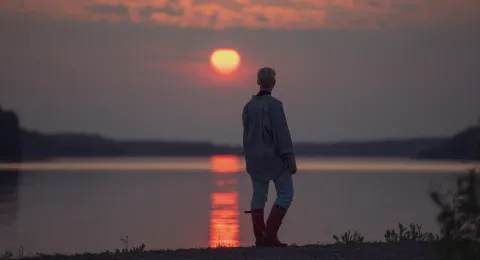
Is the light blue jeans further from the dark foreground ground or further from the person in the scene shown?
the dark foreground ground

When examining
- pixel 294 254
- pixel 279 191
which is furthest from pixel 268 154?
pixel 294 254

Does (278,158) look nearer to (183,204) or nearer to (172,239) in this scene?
(172,239)

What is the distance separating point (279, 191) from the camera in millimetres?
12391

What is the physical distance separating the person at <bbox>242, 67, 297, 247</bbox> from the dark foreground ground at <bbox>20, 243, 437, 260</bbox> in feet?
2.25

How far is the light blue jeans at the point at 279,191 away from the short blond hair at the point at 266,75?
1.24 meters

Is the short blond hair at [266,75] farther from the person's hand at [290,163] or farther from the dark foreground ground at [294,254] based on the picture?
the dark foreground ground at [294,254]

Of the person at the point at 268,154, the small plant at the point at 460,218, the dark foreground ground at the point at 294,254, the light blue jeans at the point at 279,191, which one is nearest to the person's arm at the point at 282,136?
the person at the point at 268,154

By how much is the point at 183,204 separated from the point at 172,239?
22.9m

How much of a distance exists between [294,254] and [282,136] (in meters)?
1.66

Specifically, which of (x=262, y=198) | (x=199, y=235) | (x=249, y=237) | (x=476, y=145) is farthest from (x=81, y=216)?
(x=476, y=145)

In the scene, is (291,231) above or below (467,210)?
above

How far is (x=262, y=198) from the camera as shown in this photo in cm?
1250

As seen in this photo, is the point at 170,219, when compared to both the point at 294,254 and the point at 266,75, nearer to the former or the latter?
the point at 266,75

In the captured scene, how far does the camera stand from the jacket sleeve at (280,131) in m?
12.2
